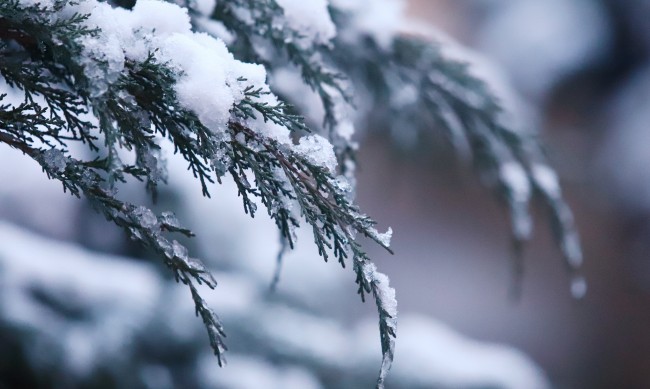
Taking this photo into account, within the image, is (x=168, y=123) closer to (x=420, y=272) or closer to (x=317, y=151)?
(x=317, y=151)

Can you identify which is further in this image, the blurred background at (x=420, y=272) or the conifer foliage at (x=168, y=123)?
the blurred background at (x=420, y=272)

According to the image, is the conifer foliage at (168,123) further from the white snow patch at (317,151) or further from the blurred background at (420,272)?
the blurred background at (420,272)

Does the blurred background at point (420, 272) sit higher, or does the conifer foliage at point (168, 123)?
the blurred background at point (420, 272)

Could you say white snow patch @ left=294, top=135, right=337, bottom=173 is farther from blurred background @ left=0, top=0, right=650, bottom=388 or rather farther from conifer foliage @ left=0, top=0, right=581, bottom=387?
blurred background @ left=0, top=0, right=650, bottom=388

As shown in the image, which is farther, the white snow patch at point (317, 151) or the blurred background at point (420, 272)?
the blurred background at point (420, 272)

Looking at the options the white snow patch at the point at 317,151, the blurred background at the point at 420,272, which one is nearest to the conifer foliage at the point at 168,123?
the white snow patch at the point at 317,151

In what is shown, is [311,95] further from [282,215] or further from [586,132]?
[586,132]

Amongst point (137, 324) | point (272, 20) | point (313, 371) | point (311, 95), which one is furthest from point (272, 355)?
point (272, 20)

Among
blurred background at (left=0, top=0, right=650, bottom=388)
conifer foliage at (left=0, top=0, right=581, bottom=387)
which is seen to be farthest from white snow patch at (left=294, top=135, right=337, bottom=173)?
blurred background at (left=0, top=0, right=650, bottom=388)
